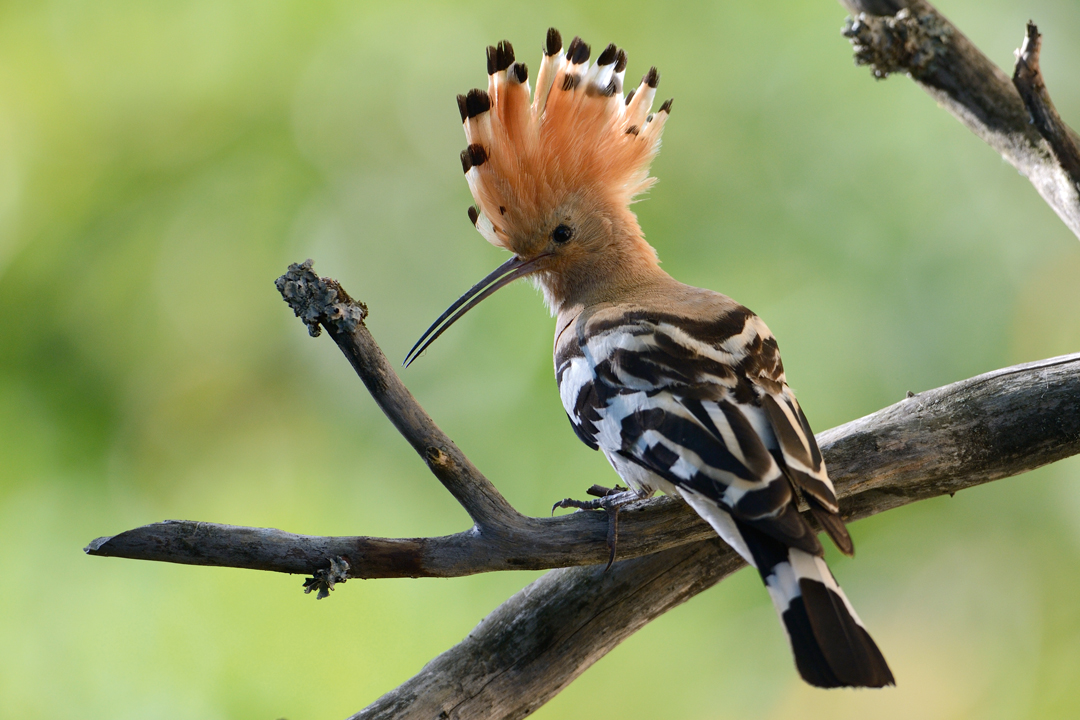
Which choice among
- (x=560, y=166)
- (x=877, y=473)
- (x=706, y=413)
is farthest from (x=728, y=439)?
(x=560, y=166)

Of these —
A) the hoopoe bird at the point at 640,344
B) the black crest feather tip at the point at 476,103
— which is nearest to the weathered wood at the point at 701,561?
the hoopoe bird at the point at 640,344

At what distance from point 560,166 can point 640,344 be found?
1.28ft

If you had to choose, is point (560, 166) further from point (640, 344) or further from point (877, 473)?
point (877, 473)

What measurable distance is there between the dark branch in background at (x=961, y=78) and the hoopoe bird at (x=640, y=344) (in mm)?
327

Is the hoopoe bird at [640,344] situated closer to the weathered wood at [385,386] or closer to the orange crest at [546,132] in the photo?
the orange crest at [546,132]

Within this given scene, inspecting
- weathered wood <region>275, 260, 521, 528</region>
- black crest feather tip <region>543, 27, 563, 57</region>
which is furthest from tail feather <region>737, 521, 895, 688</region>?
black crest feather tip <region>543, 27, 563, 57</region>

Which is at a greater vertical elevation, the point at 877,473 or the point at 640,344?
the point at 640,344

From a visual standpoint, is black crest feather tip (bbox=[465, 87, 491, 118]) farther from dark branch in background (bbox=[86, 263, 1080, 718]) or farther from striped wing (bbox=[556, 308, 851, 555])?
dark branch in background (bbox=[86, 263, 1080, 718])

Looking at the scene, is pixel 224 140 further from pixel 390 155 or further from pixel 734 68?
pixel 734 68

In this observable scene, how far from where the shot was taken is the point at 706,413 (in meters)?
A: 0.94

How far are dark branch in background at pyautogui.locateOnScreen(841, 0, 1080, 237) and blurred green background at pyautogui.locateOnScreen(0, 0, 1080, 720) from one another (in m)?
0.72

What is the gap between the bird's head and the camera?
126 cm

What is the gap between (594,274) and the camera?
1329 millimetres

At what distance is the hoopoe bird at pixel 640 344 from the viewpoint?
32.8 inches
